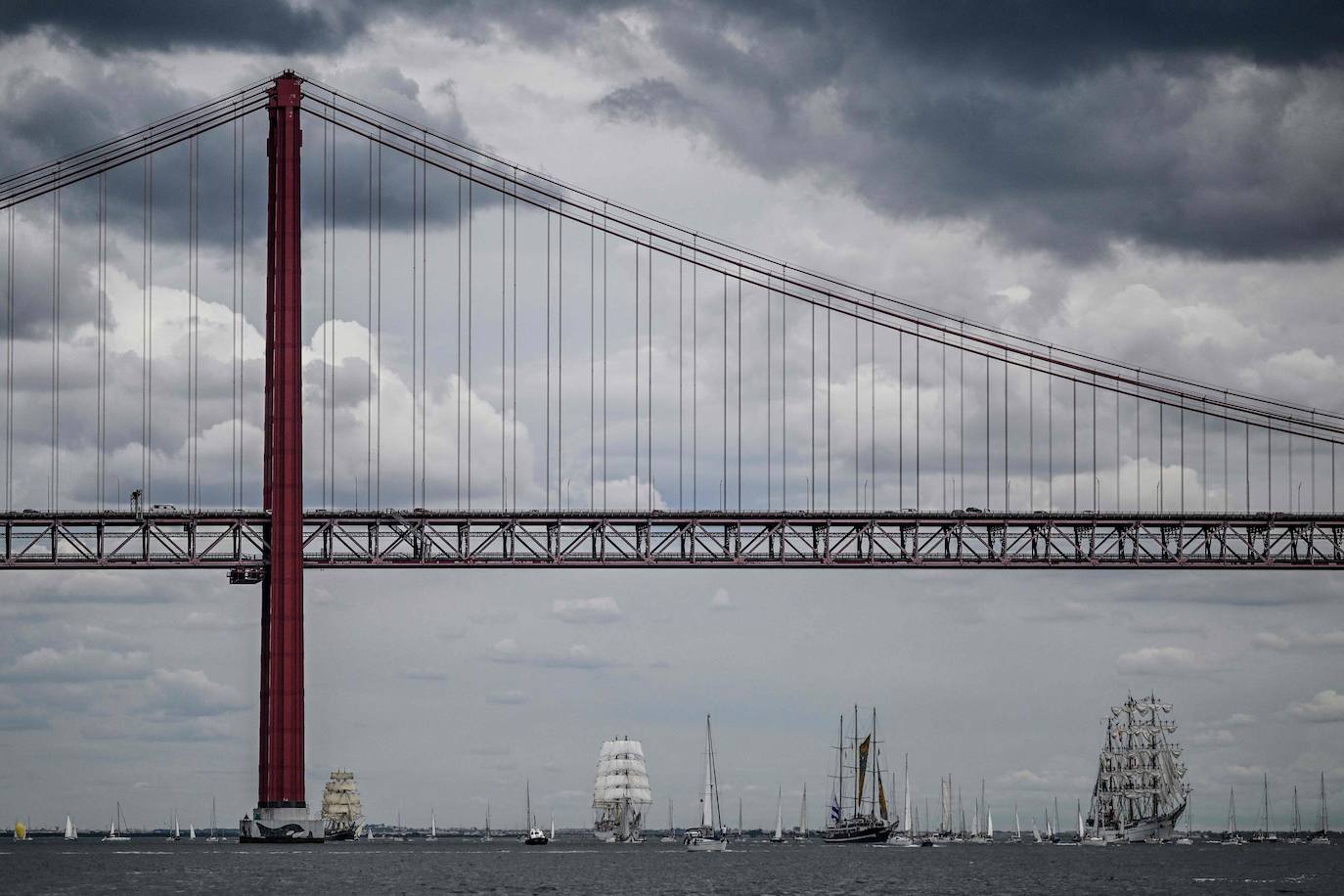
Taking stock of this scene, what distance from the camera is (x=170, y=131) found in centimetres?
8562

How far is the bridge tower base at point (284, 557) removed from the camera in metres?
81.7

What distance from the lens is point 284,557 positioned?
3260 inches

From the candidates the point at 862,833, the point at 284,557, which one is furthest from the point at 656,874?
the point at 862,833

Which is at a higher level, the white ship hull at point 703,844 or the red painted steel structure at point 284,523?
the red painted steel structure at point 284,523

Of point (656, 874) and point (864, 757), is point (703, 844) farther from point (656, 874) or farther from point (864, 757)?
point (656, 874)

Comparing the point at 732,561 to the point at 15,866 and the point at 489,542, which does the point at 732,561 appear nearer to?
the point at 489,542

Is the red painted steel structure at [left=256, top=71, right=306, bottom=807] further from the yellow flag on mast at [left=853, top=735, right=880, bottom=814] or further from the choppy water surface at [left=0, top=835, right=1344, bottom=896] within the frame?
the yellow flag on mast at [left=853, top=735, right=880, bottom=814]

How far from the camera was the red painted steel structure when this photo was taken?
81688 millimetres

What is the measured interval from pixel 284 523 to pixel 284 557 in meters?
1.46

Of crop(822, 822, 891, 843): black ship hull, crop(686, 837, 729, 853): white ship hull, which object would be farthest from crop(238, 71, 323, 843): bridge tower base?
crop(822, 822, 891, 843): black ship hull

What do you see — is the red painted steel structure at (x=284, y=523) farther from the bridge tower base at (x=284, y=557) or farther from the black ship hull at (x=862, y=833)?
the black ship hull at (x=862, y=833)

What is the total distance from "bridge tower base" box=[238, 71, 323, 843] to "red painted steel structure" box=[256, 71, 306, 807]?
42mm

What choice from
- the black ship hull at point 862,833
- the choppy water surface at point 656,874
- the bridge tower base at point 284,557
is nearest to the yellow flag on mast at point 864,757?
the black ship hull at point 862,833

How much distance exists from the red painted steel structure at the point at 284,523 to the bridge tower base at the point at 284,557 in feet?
0.14
